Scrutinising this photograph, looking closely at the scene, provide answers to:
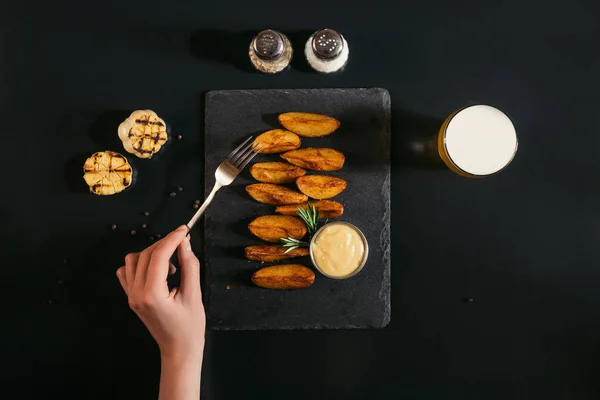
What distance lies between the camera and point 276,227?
1476mm

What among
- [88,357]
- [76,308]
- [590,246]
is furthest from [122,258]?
[590,246]

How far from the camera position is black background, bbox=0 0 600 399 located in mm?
1535

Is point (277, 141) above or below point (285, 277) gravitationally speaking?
above

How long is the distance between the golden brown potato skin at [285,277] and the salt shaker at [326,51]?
619mm

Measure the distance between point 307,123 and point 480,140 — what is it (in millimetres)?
510

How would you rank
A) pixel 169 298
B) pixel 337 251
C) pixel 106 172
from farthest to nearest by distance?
pixel 106 172, pixel 337 251, pixel 169 298

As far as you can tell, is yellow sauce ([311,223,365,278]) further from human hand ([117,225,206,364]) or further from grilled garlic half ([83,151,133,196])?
grilled garlic half ([83,151,133,196])

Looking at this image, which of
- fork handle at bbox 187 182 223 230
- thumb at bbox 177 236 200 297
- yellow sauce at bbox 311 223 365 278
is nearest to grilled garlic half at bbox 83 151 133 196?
fork handle at bbox 187 182 223 230

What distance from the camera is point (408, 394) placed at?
5.14ft

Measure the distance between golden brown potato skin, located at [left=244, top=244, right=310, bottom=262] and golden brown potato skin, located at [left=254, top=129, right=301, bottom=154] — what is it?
0.98ft

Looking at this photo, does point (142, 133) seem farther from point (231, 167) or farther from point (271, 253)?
point (271, 253)

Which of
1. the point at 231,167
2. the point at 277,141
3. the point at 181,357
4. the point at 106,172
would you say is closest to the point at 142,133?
the point at 106,172

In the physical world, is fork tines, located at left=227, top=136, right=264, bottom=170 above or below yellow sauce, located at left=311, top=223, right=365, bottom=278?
above

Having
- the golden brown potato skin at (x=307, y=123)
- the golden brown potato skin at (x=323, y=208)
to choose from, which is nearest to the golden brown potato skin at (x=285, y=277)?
the golden brown potato skin at (x=323, y=208)
